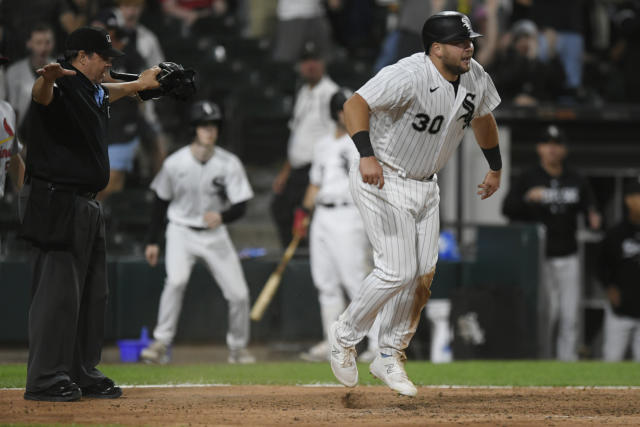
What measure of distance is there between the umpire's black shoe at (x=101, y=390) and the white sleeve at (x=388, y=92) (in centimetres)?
203

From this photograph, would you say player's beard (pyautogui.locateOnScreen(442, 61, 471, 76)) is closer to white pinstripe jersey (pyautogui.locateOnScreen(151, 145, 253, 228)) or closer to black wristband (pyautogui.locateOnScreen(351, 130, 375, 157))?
black wristband (pyautogui.locateOnScreen(351, 130, 375, 157))

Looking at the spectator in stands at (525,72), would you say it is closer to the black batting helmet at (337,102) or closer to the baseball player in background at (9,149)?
the black batting helmet at (337,102)

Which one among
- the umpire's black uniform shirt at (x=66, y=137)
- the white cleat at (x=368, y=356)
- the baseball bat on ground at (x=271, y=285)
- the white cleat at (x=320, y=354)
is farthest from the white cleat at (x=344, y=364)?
the baseball bat on ground at (x=271, y=285)

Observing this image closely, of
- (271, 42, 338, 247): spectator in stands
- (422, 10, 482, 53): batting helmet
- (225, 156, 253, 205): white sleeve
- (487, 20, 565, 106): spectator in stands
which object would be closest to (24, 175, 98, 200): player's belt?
(422, 10, 482, 53): batting helmet

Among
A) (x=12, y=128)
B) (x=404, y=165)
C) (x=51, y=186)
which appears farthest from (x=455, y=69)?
(x=12, y=128)

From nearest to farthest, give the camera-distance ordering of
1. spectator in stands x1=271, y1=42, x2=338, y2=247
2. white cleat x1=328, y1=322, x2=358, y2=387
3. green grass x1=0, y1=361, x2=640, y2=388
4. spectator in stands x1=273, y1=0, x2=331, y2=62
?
white cleat x1=328, y1=322, x2=358, y2=387 < green grass x1=0, y1=361, x2=640, y2=388 < spectator in stands x1=271, y1=42, x2=338, y2=247 < spectator in stands x1=273, y1=0, x2=331, y2=62

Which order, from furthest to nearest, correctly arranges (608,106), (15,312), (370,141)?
1. (608,106)
2. (15,312)
3. (370,141)

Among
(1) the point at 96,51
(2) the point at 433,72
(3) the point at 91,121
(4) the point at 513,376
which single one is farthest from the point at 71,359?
(4) the point at 513,376

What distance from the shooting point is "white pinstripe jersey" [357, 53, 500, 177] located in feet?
18.1

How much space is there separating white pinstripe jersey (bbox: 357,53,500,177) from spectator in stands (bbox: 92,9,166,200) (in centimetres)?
429

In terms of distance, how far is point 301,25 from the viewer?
40.5ft

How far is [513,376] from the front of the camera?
797cm

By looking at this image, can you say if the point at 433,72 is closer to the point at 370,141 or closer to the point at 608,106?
the point at 370,141

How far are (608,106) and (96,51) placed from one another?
308 inches
